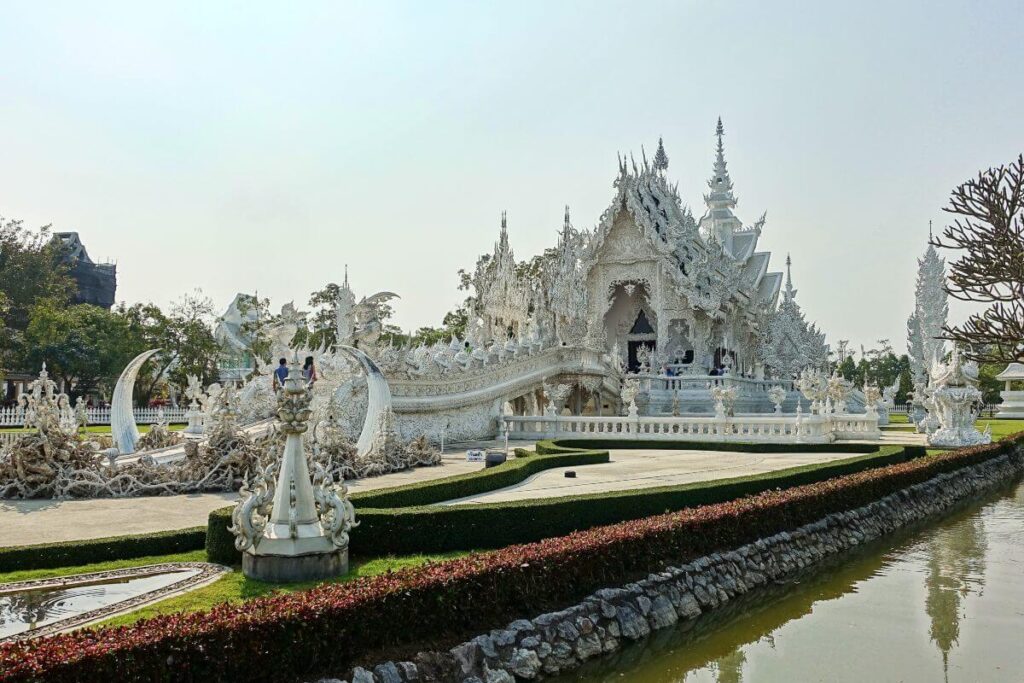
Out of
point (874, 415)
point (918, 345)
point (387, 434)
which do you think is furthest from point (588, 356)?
point (918, 345)

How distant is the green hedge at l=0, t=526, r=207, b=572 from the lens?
7.03 m

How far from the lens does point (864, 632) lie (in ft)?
26.7

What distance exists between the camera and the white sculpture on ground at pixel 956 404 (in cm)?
2123

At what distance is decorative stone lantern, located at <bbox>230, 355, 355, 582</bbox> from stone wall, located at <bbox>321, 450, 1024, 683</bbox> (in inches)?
51.9

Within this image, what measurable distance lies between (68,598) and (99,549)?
44.6 inches

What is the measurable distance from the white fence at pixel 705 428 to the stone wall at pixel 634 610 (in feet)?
23.1

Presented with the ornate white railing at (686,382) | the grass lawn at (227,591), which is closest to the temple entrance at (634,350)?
the ornate white railing at (686,382)

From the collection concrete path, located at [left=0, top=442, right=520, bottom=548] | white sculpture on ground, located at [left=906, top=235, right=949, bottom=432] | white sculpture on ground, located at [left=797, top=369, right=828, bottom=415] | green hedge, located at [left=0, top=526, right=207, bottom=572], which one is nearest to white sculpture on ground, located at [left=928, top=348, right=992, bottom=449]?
white sculpture on ground, located at [left=797, top=369, right=828, bottom=415]

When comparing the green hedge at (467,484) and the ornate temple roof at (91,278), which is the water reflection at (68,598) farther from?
the ornate temple roof at (91,278)

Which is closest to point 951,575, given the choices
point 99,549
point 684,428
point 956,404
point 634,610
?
point 634,610

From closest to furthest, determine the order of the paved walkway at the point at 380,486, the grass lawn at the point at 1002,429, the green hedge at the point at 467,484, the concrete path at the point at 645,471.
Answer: the paved walkway at the point at 380,486
the green hedge at the point at 467,484
the concrete path at the point at 645,471
the grass lawn at the point at 1002,429

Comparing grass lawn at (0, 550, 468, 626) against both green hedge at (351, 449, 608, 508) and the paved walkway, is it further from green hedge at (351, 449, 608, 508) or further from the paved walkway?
green hedge at (351, 449, 608, 508)

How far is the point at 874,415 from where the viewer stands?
75.4 ft

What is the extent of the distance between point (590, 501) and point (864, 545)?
18.2ft
